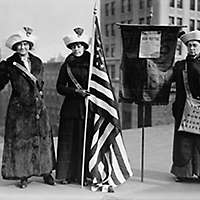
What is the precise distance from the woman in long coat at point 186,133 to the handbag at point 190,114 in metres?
0.03

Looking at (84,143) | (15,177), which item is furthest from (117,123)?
(15,177)

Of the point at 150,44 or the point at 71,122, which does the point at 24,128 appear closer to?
the point at 71,122

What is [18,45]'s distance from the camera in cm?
390

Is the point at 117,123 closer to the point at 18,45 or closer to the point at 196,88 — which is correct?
the point at 196,88

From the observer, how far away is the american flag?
13.1 ft

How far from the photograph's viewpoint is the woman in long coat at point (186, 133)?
405 centimetres

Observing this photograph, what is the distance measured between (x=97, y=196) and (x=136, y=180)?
0.69m

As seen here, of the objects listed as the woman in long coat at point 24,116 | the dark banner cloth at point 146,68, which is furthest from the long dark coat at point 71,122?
the dark banner cloth at point 146,68

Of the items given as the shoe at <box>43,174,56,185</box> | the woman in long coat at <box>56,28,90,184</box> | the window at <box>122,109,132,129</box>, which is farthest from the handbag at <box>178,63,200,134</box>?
the window at <box>122,109,132,129</box>

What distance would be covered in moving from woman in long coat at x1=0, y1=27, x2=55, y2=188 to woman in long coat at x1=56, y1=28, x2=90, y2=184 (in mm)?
178

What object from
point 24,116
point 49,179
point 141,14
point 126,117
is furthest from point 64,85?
point 141,14

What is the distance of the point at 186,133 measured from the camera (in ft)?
13.8

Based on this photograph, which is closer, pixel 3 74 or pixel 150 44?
pixel 3 74

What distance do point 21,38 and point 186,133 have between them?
5.43 ft
